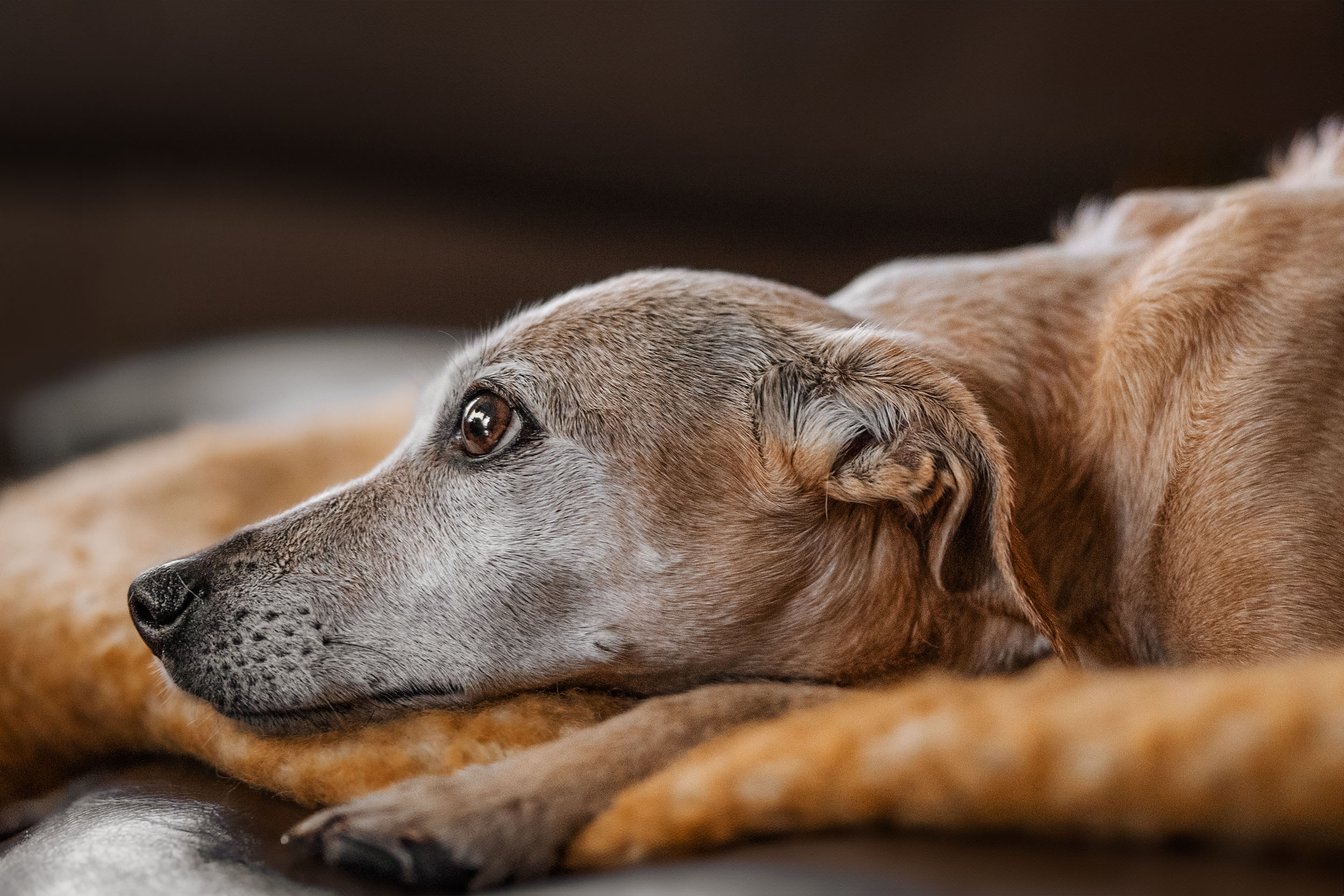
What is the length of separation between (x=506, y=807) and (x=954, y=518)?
0.65 m

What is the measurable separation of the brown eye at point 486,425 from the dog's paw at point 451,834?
58 cm

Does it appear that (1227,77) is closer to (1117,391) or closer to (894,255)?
(894,255)

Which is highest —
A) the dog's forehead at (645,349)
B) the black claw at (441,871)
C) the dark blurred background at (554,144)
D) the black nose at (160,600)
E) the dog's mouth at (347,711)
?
the dark blurred background at (554,144)

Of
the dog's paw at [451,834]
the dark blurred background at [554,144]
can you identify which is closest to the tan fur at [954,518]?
the dog's paw at [451,834]

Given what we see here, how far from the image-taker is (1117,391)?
4.40ft

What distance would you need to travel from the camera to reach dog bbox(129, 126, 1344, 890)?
1.23m

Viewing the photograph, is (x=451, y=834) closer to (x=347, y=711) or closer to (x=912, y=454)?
(x=347, y=711)

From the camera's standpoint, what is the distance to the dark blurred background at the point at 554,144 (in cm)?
329

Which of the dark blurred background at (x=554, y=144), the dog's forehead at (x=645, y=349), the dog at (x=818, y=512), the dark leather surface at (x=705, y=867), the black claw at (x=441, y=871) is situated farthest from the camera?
the dark blurred background at (x=554, y=144)

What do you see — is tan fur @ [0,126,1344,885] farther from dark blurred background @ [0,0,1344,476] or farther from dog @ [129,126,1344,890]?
dark blurred background @ [0,0,1344,476]

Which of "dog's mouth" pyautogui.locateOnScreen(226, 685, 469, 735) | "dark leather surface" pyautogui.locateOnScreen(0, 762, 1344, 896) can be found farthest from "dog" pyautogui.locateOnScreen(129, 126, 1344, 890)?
"dark leather surface" pyautogui.locateOnScreen(0, 762, 1344, 896)

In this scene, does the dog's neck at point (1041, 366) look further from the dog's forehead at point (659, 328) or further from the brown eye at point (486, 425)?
the brown eye at point (486, 425)

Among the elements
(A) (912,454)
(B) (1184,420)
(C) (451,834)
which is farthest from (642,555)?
(B) (1184,420)

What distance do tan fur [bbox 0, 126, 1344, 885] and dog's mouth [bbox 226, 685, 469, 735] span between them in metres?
0.03
